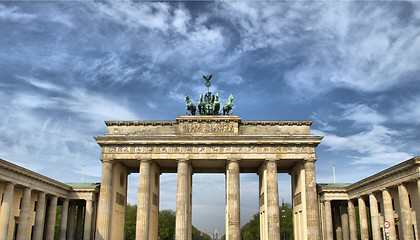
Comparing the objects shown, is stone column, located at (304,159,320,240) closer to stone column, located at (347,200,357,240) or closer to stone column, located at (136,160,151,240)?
stone column, located at (347,200,357,240)

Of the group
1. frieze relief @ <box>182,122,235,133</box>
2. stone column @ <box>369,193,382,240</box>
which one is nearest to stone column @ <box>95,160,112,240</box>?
frieze relief @ <box>182,122,235,133</box>

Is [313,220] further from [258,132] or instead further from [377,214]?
[258,132]

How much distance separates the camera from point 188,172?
42.8m

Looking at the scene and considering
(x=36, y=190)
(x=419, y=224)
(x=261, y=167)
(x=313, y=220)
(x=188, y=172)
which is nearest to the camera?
(x=419, y=224)

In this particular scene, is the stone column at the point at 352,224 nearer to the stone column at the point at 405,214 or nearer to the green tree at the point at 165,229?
the stone column at the point at 405,214

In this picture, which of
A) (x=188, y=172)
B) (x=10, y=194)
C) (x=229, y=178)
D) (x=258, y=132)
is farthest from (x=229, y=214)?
(x=10, y=194)

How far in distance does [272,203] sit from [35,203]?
24912 mm

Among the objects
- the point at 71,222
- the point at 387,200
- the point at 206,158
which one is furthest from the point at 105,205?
the point at 387,200

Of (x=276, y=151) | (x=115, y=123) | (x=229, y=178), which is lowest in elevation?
(x=229, y=178)

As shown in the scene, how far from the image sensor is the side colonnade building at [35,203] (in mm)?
30000

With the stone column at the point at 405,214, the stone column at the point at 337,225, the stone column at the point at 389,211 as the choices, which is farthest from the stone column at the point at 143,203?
the stone column at the point at 405,214

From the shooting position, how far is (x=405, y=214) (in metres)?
29.6

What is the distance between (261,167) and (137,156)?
15.1m

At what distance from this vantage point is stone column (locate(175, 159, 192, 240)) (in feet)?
132
